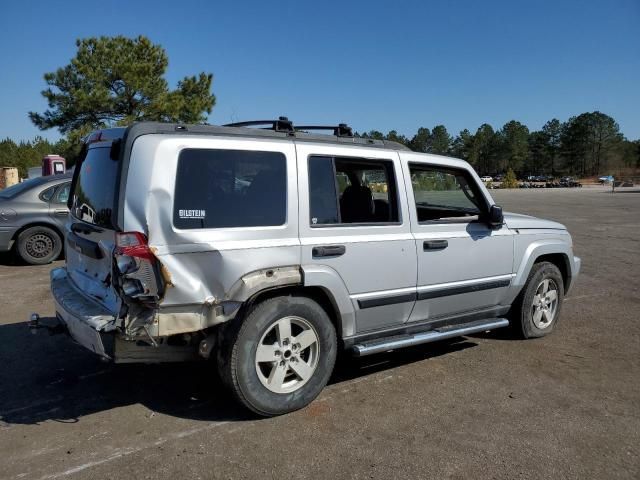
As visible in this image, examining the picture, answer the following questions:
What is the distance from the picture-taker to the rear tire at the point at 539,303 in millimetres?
5184

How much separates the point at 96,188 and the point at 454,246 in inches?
112

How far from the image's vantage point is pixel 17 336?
5.29 meters

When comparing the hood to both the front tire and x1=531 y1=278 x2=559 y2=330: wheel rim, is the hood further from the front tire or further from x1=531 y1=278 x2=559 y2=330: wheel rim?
the front tire

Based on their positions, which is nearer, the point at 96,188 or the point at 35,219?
the point at 96,188

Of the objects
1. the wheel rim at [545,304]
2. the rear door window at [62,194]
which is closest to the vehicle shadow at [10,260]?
the rear door window at [62,194]

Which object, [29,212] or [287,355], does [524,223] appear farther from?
[29,212]

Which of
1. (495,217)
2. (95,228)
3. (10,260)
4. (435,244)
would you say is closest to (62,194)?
(10,260)

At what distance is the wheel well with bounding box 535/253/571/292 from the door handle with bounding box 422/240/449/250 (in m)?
1.59

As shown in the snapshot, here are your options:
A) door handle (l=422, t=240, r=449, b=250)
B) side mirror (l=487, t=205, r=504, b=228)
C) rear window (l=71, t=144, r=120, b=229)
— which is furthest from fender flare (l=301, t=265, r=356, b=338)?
side mirror (l=487, t=205, r=504, b=228)

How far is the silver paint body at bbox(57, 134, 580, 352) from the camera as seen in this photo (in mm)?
3180

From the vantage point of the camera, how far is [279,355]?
11.8 ft

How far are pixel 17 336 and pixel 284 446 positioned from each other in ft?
11.5

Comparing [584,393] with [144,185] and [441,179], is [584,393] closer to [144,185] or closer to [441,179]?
[441,179]

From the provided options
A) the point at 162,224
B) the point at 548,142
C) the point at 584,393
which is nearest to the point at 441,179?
the point at 584,393
